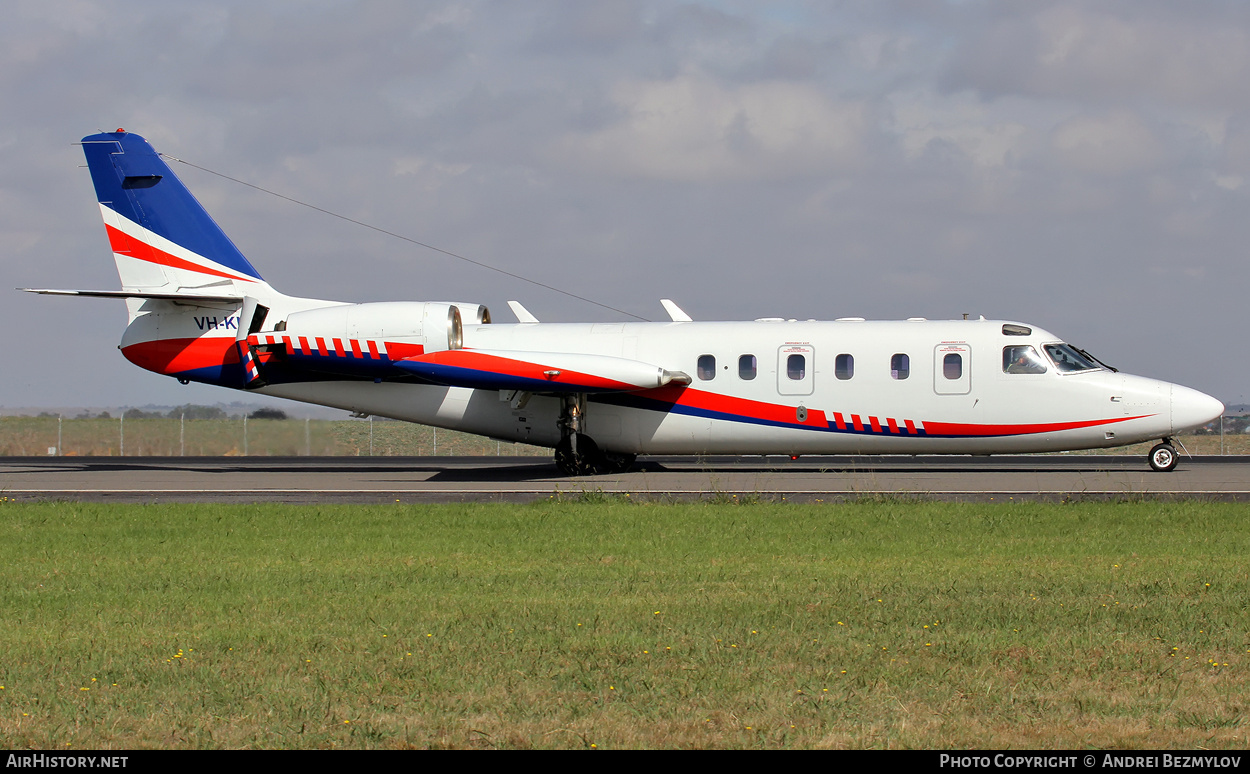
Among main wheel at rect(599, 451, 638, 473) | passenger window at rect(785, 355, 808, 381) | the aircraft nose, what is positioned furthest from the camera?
main wheel at rect(599, 451, 638, 473)

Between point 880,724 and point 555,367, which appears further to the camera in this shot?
point 555,367

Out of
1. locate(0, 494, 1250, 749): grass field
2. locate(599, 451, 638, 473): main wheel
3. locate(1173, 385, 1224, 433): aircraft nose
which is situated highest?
locate(1173, 385, 1224, 433): aircraft nose

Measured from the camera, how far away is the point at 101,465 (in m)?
33.9

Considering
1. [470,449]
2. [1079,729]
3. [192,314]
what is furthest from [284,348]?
[470,449]

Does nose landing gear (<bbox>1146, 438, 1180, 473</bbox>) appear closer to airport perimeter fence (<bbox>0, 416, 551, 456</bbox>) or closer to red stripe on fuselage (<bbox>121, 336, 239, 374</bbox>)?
red stripe on fuselage (<bbox>121, 336, 239, 374</bbox>)

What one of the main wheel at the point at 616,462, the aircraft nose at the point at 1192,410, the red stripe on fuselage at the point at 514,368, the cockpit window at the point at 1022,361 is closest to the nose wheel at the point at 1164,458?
the aircraft nose at the point at 1192,410

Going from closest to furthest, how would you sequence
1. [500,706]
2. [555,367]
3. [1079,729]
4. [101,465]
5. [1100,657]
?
[1079,729] → [500,706] → [1100,657] → [555,367] → [101,465]

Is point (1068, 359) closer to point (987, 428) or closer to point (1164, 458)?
point (987, 428)

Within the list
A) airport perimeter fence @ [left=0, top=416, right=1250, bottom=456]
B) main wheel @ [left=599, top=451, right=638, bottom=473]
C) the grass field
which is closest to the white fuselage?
main wheel @ [left=599, top=451, right=638, bottom=473]

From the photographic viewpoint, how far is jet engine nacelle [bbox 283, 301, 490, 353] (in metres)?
26.6

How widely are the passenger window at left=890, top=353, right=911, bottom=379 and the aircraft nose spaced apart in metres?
5.55
